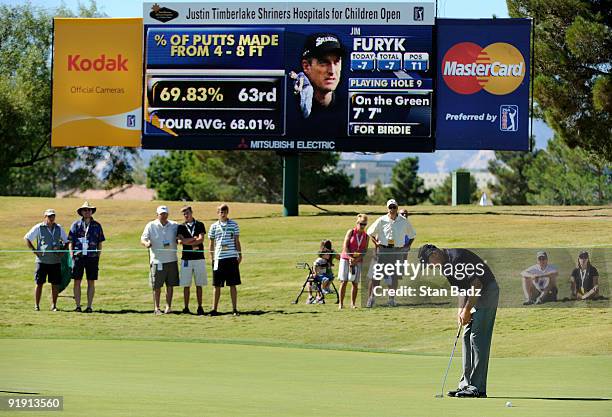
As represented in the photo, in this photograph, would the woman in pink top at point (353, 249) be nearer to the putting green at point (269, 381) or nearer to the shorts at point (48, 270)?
the putting green at point (269, 381)

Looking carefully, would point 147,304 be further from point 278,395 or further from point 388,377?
point 278,395

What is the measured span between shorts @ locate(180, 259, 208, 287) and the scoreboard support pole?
9.97m

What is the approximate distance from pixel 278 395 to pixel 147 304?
12.3 metres

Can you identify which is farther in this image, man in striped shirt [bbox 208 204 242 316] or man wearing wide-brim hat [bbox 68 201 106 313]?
man wearing wide-brim hat [bbox 68 201 106 313]

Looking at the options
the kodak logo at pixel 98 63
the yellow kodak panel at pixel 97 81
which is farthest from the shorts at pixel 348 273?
the kodak logo at pixel 98 63

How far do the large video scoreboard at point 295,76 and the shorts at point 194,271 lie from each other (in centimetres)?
892

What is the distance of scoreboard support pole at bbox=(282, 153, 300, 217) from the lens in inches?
1243

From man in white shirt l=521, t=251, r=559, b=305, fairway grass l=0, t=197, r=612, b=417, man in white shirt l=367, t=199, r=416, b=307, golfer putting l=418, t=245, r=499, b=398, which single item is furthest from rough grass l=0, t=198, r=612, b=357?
golfer putting l=418, t=245, r=499, b=398

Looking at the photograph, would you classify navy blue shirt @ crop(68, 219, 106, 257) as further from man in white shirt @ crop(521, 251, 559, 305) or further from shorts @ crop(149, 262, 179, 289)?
man in white shirt @ crop(521, 251, 559, 305)

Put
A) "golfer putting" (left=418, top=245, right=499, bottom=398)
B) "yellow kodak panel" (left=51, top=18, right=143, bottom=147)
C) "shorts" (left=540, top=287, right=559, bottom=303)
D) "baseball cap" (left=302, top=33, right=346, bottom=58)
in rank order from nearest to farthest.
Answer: "golfer putting" (left=418, top=245, right=499, bottom=398), "shorts" (left=540, top=287, right=559, bottom=303), "baseball cap" (left=302, top=33, right=346, bottom=58), "yellow kodak panel" (left=51, top=18, right=143, bottom=147)

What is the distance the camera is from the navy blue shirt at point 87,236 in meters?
21.3

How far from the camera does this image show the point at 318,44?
29578 millimetres

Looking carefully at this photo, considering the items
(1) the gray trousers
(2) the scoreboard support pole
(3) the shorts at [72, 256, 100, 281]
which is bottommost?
(1) the gray trousers

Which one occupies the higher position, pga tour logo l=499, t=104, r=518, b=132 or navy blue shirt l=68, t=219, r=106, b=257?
pga tour logo l=499, t=104, r=518, b=132
